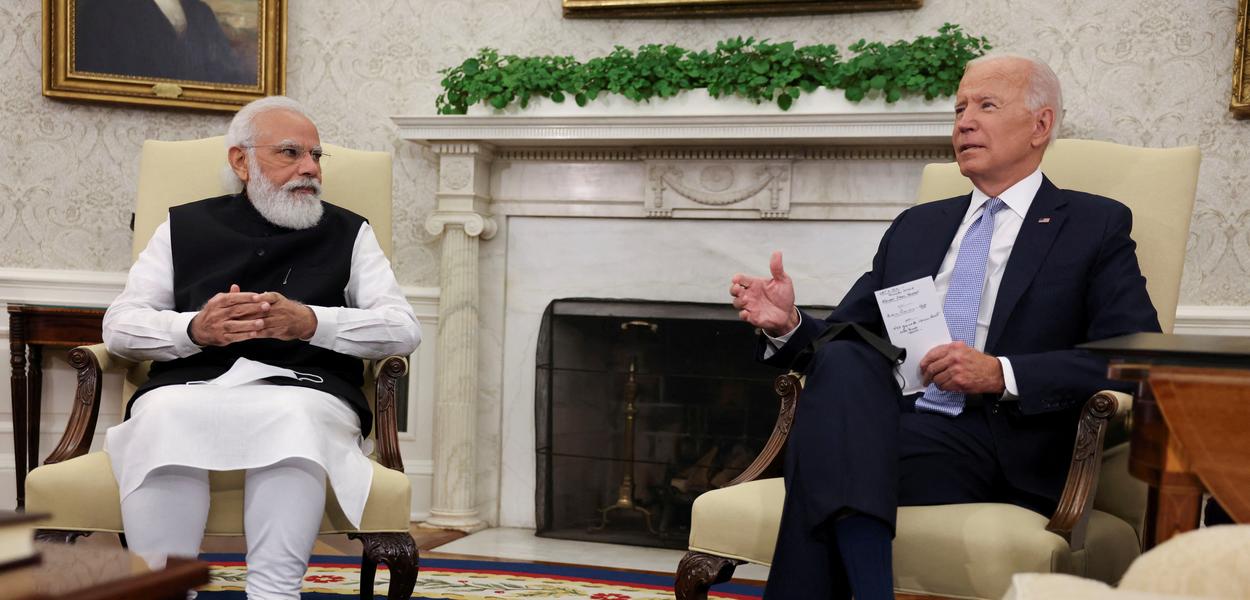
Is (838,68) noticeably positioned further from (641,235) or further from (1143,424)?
(1143,424)

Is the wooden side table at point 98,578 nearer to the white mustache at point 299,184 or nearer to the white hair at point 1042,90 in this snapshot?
the white mustache at point 299,184

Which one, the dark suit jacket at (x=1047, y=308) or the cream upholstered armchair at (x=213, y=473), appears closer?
the dark suit jacket at (x=1047, y=308)

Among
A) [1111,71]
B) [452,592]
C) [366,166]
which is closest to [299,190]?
[366,166]

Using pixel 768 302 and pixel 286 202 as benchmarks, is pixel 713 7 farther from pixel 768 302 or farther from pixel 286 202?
pixel 768 302

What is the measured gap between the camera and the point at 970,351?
2.24 meters

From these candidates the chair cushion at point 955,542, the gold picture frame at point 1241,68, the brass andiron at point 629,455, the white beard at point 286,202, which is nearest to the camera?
the chair cushion at point 955,542

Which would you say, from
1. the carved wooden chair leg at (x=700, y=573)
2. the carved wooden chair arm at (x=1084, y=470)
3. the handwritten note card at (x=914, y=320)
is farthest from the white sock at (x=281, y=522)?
the carved wooden chair arm at (x=1084, y=470)

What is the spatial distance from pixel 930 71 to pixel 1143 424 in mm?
2506

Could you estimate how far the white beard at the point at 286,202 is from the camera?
2.96m

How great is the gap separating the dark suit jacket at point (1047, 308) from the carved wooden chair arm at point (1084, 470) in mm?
83

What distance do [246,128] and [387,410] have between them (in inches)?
Result: 35.4

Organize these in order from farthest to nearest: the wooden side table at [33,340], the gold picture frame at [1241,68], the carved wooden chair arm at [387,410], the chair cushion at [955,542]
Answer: the wooden side table at [33,340]
the gold picture frame at [1241,68]
the carved wooden chair arm at [387,410]
the chair cushion at [955,542]

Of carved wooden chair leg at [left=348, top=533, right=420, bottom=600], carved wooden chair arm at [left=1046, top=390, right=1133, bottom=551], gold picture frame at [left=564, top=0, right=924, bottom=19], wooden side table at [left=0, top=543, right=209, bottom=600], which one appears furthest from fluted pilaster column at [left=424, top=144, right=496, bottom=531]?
wooden side table at [left=0, top=543, right=209, bottom=600]

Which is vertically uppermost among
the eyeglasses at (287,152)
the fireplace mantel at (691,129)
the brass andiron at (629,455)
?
the fireplace mantel at (691,129)
